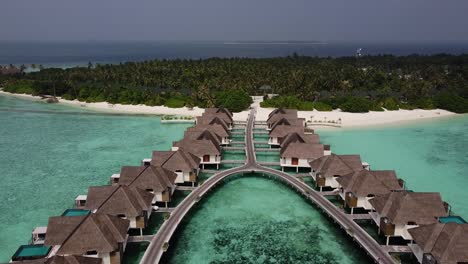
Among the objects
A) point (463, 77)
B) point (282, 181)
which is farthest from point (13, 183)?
point (463, 77)

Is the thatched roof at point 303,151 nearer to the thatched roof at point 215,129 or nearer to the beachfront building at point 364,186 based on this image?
the beachfront building at point 364,186

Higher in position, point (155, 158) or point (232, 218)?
point (155, 158)

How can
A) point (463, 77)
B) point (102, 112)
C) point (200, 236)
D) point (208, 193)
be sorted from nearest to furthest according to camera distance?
point (200, 236) → point (208, 193) → point (102, 112) → point (463, 77)

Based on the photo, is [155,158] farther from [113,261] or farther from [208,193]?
[113,261]

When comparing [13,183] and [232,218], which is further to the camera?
[13,183]

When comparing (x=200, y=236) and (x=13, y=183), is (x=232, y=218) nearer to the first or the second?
(x=200, y=236)

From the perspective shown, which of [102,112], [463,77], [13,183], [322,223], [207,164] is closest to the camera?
[322,223]
